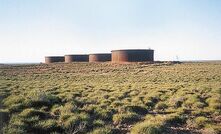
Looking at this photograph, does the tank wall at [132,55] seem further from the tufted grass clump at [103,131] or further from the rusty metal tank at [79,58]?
the tufted grass clump at [103,131]

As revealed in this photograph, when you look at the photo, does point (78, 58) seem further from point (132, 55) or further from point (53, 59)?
point (132, 55)

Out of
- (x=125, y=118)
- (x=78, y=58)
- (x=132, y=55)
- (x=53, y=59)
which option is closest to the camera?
(x=125, y=118)

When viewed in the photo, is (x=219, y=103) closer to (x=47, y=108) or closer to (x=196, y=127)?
(x=196, y=127)

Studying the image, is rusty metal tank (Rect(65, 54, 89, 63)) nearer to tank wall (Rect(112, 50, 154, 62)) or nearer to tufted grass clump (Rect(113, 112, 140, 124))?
tank wall (Rect(112, 50, 154, 62))

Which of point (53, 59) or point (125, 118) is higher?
point (53, 59)

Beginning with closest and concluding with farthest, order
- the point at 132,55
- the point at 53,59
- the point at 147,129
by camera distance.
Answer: the point at 147,129, the point at 132,55, the point at 53,59

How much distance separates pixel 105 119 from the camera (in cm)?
1030

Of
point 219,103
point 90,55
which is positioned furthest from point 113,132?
point 90,55

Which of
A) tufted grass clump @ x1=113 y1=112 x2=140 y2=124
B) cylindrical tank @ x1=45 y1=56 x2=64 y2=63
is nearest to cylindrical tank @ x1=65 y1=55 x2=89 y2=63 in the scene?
cylindrical tank @ x1=45 y1=56 x2=64 y2=63

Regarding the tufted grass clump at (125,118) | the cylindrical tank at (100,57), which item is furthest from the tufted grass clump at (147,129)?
the cylindrical tank at (100,57)

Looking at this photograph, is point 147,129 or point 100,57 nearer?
point 147,129

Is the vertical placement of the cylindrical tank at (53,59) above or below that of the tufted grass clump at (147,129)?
above

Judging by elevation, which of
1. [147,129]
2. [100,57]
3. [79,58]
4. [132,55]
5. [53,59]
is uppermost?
[132,55]

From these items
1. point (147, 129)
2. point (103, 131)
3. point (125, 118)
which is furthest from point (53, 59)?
point (147, 129)
